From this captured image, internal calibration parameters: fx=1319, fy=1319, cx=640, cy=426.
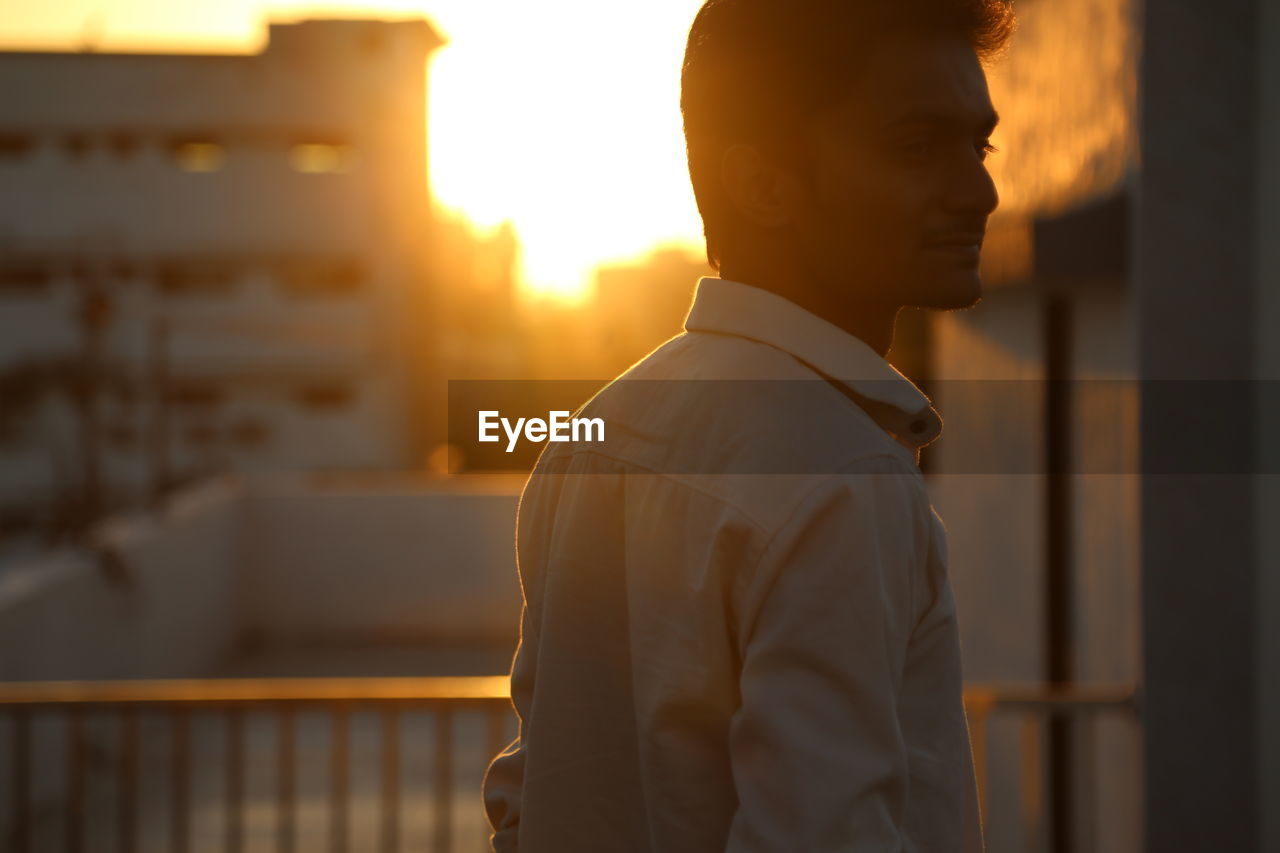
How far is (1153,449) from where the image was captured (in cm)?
459

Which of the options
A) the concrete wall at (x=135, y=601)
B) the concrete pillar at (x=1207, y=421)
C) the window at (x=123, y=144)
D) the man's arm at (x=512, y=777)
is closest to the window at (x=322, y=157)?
the window at (x=123, y=144)

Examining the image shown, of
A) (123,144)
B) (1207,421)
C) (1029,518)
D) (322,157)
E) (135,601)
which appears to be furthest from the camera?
(322,157)

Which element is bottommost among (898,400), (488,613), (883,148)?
(488,613)

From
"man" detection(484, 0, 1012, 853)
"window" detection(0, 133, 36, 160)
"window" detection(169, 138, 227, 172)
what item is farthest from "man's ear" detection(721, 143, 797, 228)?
"window" detection(0, 133, 36, 160)

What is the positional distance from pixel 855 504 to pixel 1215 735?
163 inches

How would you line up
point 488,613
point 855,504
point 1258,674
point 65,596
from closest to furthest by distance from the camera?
point 855,504
point 1258,674
point 65,596
point 488,613

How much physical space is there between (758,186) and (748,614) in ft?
1.39

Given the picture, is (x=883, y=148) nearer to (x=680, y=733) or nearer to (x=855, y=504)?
(x=855, y=504)

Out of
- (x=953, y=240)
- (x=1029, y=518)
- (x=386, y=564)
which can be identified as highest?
(x=953, y=240)

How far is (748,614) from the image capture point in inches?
44.0

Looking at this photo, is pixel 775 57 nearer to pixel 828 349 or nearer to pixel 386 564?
pixel 828 349

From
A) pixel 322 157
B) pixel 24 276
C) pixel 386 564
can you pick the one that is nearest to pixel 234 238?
pixel 322 157

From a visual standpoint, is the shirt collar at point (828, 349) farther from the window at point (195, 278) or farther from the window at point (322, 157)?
the window at point (195, 278)


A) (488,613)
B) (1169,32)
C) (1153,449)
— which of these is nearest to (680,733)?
(1153,449)
